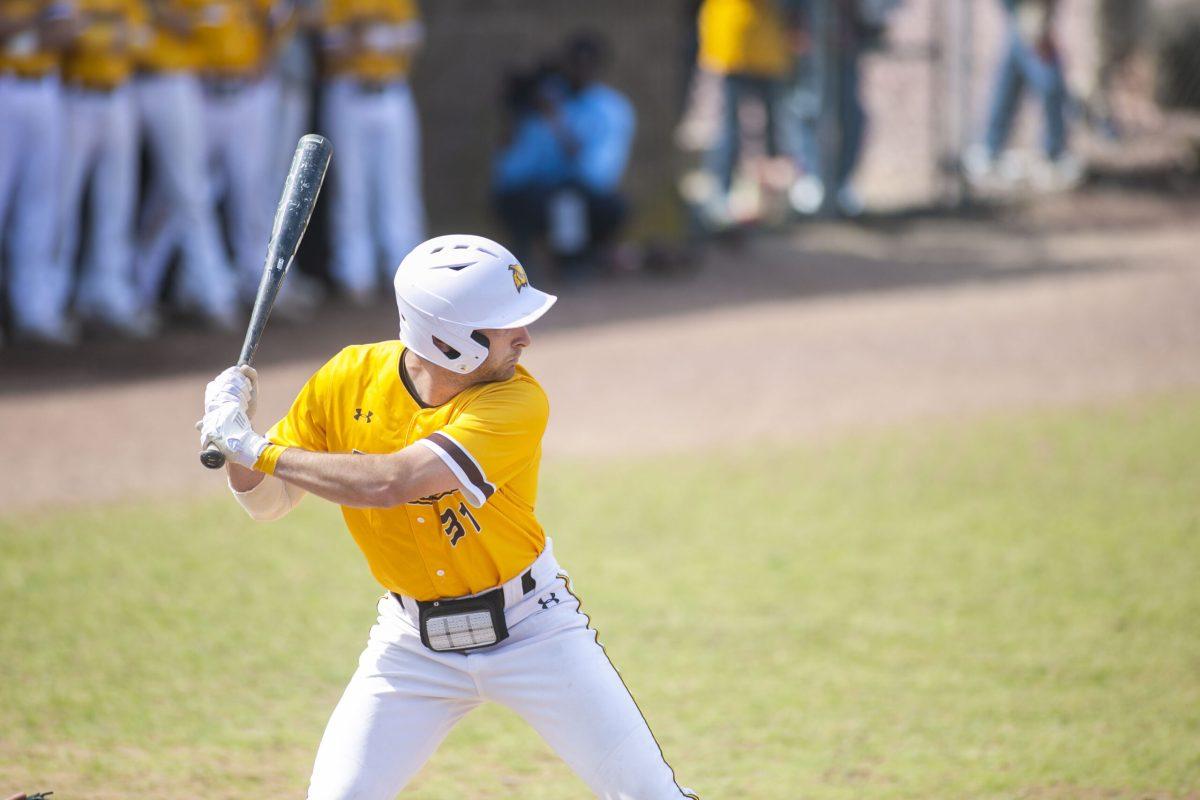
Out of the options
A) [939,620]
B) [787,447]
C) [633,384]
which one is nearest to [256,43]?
[633,384]

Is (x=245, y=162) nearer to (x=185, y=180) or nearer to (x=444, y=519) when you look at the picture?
(x=185, y=180)

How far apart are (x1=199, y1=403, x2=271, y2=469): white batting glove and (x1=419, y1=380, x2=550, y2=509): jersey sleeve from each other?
0.35 metres

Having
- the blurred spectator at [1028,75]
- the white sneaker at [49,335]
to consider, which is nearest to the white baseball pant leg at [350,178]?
the white sneaker at [49,335]

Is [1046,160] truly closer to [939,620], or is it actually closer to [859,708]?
[939,620]

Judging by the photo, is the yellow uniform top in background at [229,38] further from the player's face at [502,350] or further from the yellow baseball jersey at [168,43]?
the player's face at [502,350]

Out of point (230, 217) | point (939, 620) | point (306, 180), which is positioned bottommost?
point (939, 620)

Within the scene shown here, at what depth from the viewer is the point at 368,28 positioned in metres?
9.83

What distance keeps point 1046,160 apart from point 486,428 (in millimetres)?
11902

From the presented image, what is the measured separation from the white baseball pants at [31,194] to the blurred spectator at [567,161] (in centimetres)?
336

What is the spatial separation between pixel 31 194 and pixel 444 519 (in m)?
6.37

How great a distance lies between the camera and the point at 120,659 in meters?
5.06

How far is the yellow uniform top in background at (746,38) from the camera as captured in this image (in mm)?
12016

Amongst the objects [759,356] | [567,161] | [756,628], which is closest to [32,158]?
[567,161]

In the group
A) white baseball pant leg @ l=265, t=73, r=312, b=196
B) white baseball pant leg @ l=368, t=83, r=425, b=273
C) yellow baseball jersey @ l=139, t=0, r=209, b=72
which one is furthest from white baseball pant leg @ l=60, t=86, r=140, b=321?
white baseball pant leg @ l=368, t=83, r=425, b=273
